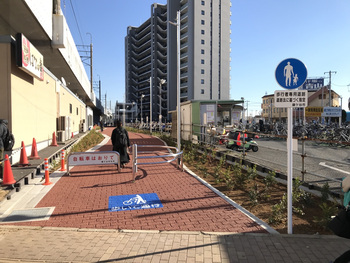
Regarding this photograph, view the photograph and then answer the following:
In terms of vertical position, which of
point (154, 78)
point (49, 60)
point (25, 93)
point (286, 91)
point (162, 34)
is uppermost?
point (162, 34)

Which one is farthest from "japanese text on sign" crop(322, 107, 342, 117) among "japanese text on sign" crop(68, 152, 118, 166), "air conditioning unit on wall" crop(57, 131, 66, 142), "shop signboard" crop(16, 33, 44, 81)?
"shop signboard" crop(16, 33, 44, 81)

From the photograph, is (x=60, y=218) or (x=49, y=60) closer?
(x=60, y=218)

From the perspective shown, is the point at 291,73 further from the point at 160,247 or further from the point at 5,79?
the point at 5,79

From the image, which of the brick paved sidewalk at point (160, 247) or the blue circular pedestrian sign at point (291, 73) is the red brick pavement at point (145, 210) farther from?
the blue circular pedestrian sign at point (291, 73)

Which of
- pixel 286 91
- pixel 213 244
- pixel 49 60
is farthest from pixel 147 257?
pixel 49 60

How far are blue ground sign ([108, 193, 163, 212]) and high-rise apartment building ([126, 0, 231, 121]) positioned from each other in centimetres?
6546

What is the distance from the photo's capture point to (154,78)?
88.9 meters

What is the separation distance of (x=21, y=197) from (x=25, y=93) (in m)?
5.72

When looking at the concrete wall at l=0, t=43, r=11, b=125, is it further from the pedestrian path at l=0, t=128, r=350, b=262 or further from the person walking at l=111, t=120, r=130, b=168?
the person walking at l=111, t=120, r=130, b=168

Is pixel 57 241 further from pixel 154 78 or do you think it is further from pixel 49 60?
pixel 154 78

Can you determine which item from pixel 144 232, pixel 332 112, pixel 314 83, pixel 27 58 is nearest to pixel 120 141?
pixel 27 58

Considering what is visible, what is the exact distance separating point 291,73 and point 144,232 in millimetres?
3542

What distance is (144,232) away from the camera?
4188mm

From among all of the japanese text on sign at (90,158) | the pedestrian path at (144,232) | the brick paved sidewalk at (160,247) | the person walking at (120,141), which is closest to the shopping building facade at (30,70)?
the japanese text on sign at (90,158)
